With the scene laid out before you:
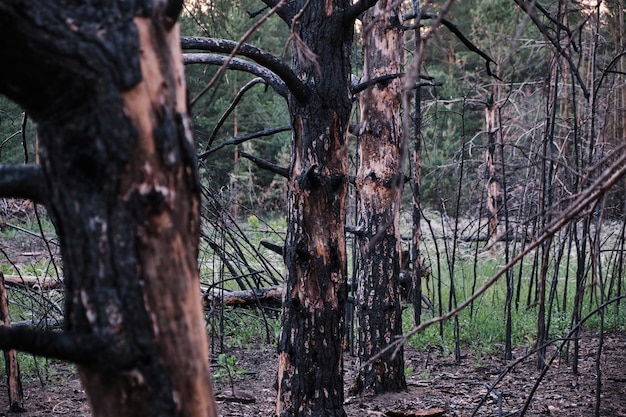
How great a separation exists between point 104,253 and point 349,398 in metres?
4.54

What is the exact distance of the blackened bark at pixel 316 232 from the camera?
389cm

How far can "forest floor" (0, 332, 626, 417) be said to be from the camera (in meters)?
4.98

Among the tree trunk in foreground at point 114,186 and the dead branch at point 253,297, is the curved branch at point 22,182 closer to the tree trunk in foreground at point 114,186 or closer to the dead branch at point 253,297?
the tree trunk in foreground at point 114,186

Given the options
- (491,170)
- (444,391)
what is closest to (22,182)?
(444,391)

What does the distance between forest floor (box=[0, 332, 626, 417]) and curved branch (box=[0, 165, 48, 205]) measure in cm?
355

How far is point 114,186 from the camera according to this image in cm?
140

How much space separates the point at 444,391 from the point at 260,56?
3602 millimetres

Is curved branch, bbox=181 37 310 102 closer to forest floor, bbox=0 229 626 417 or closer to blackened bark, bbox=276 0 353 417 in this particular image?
blackened bark, bbox=276 0 353 417

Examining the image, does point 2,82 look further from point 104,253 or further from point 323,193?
point 323,193

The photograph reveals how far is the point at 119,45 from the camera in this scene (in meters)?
1.40

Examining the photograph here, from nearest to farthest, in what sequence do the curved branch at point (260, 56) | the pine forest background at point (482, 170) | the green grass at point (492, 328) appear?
1. the curved branch at point (260, 56)
2. the pine forest background at point (482, 170)
3. the green grass at point (492, 328)

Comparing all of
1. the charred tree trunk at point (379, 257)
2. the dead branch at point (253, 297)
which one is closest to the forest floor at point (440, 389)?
the charred tree trunk at point (379, 257)

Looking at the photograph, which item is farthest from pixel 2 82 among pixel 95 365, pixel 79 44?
pixel 95 365

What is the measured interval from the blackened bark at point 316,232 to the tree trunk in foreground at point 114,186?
246 centimetres
